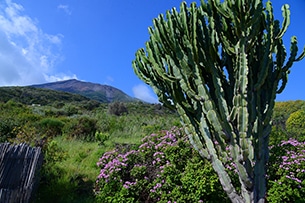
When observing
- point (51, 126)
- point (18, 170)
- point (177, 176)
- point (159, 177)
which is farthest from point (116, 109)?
point (18, 170)

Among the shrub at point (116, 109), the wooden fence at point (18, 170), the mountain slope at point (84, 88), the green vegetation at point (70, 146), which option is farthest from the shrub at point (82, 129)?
the mountain slope at point (84, 88)

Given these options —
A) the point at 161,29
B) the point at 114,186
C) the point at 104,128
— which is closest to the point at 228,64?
the point at 161,29

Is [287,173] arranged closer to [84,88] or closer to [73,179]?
[73,179]

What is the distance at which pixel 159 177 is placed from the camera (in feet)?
17.0

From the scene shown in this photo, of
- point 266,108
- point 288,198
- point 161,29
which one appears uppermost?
point 161,29

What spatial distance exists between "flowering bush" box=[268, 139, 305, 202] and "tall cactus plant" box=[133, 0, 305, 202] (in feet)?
3.10

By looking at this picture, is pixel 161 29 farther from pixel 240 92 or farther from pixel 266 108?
pixel 266 108

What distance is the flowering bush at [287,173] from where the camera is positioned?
452 cm

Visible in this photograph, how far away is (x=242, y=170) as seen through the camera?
3439mm

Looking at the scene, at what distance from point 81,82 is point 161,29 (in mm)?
124415

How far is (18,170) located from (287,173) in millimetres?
4766

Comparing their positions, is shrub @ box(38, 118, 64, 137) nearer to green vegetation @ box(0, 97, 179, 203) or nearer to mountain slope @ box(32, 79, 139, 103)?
green vegetation @ box(0, 97, 179, 203)

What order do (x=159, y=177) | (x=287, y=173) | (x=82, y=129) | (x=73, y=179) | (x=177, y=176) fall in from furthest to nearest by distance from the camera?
(x=82, y=129) → (x=73, y=179) → (x=159, y=177) → (x=177, y=176) → (x=287, y=173)

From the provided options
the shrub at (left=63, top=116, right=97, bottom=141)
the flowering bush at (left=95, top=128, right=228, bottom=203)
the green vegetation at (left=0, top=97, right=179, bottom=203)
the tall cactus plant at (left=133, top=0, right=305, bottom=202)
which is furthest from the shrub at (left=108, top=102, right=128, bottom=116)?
the tall cactus plant at (left=133, top=0, right=305, bottom=202)
